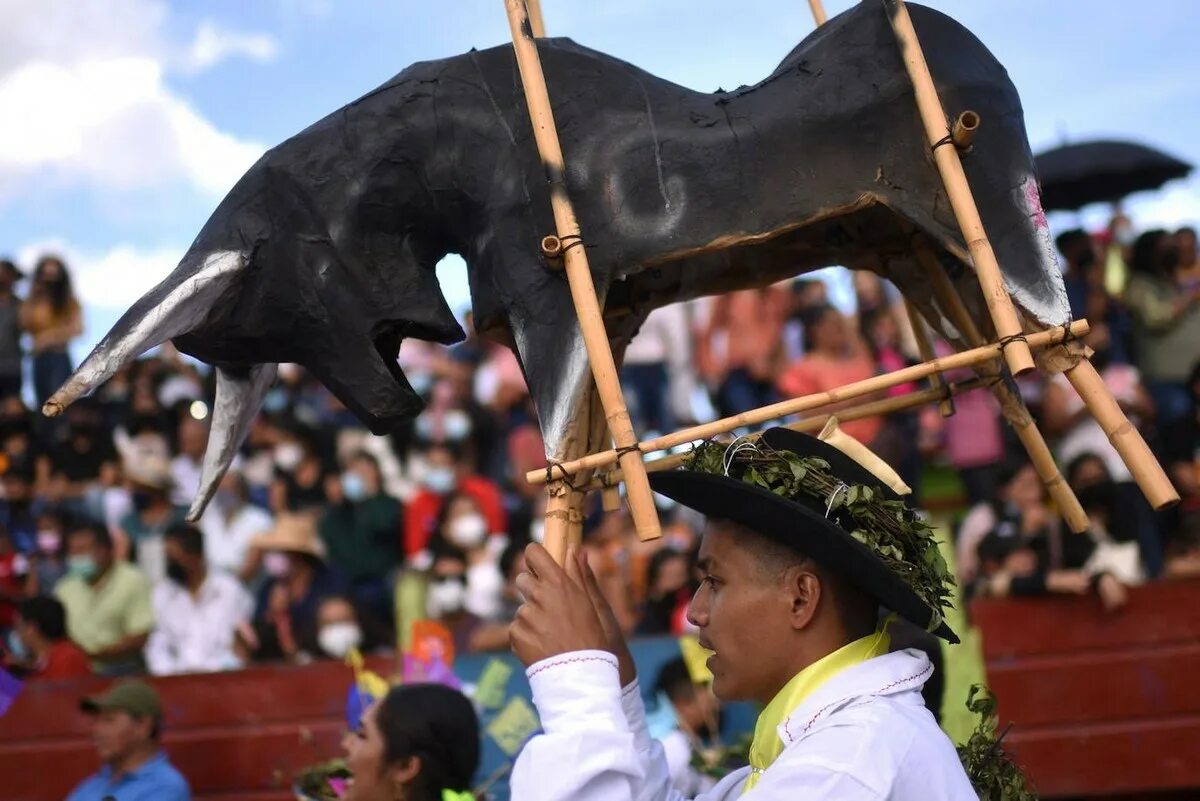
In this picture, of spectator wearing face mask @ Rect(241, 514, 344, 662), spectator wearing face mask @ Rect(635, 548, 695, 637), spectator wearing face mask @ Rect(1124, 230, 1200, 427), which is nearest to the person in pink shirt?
spectator wearing face mask @ Rect(635, 548, 695, 637)

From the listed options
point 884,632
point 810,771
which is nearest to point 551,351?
point 884,632

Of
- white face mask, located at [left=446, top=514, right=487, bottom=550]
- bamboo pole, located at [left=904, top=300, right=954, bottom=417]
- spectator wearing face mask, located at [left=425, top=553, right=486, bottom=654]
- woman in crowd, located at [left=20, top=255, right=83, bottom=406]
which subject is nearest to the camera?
bamboo pole, located at [left=904, top=300, right=954, bottom=417]

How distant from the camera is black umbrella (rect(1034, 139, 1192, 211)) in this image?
8.57 metres

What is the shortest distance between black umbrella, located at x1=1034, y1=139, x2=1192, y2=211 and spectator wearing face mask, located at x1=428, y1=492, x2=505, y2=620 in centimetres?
375

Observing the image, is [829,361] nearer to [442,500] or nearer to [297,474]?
[442,500]

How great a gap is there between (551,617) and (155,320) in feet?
3.12

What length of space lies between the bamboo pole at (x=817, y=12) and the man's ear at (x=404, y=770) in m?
2.09

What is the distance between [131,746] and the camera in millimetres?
5953

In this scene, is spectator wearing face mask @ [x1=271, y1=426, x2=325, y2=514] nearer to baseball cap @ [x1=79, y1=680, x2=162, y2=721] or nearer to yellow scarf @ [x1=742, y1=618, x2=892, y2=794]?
baseball cap @ [x1=79, y1=680, x2=162, y2=721]

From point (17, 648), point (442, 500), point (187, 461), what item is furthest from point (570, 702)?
point (187, 461)

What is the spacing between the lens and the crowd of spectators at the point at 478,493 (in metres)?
6.31

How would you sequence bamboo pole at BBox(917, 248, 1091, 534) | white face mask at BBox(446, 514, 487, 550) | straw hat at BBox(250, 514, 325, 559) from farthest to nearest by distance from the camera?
straw hat at BBox(250, 514, 325, 559) → white face mask at BBox(446, 514, 487, 550) → bamboo pole at BBox(917, 248, 1091, 534)

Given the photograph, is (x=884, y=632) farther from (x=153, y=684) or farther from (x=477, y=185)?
(x=153, y=684)

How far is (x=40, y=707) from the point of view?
730 centimetres
